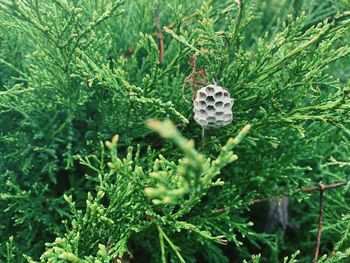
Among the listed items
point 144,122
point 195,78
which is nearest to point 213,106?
point 195,78

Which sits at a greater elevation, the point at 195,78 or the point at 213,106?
the point at 195,78

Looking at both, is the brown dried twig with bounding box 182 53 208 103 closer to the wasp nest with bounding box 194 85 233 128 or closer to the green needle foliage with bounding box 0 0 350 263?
the green needle foliage with bounding box 0 0 350 263

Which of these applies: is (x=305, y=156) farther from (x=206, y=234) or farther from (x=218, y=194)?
(x=206, y=234)

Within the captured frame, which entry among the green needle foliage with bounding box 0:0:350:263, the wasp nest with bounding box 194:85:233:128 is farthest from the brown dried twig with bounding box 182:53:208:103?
the wasp nest with bounding box 194:85:233:128

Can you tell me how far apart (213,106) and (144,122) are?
1.31 feet

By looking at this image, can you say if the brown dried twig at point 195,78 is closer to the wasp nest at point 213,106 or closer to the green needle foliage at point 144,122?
the green needle foliage at point 144,122

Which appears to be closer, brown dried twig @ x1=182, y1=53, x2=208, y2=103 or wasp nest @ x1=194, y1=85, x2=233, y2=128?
wasp nest @ x1=194, y1=85, x2=233, y2=128

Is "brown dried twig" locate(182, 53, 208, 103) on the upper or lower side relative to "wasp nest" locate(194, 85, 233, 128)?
upper

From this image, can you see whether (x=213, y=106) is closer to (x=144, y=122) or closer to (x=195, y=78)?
(x=195, y=78)

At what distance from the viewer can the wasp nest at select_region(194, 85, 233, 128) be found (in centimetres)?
173

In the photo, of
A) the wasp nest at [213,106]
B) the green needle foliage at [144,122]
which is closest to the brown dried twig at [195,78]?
the green needle foliage at [144,122]

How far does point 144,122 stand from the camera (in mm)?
1988

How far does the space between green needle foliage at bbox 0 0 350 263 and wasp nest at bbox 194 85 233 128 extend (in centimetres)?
9

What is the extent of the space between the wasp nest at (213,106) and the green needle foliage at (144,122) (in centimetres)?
9
